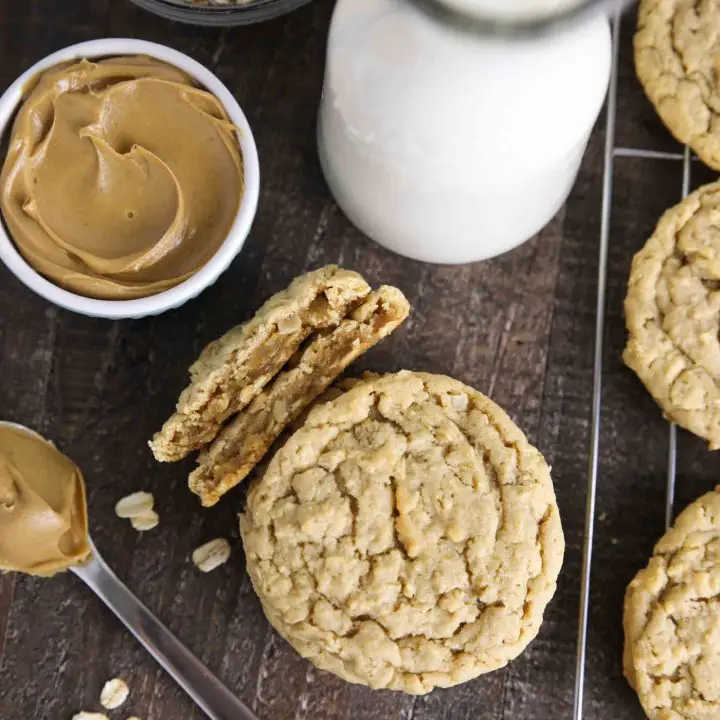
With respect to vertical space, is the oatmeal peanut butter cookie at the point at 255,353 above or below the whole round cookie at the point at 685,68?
below

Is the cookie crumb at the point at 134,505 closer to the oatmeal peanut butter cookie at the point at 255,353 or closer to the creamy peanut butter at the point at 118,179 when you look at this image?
the oatmeal peanut butter cookie at the point at 255,353

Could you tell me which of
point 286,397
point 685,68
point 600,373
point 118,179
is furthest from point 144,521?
point 685,68

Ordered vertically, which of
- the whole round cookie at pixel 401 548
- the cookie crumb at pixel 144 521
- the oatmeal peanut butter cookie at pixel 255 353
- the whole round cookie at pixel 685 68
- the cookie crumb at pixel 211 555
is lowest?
the cookie crumb at pixel 211 555

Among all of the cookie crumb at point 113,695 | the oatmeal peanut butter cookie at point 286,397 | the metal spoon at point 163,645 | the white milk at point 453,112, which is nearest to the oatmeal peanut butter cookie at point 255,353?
the oatmeal peanut butter cookie at point 286,397

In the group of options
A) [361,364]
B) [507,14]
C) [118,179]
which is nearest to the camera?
[507,14]

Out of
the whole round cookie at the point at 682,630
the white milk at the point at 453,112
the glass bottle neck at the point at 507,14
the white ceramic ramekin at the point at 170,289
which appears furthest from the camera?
the whole round cookie at the point at 682,630

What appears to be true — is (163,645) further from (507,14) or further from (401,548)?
(507,14)

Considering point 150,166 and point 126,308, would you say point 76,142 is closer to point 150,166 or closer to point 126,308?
point 150,166

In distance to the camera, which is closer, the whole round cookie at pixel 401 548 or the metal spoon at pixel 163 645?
the whole round cookie at pixel 401 548
